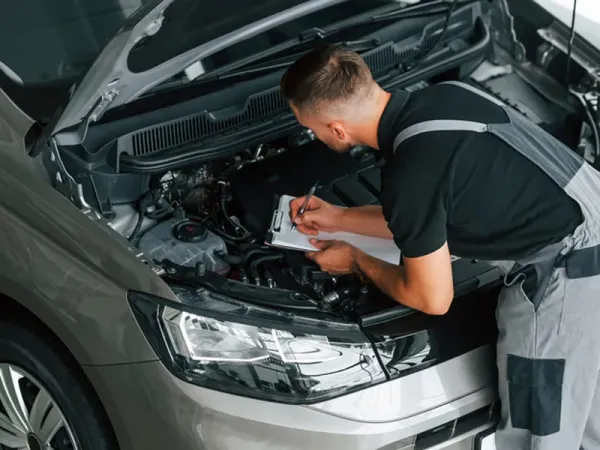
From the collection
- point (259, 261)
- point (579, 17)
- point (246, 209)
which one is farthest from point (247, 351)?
point (579, 17)

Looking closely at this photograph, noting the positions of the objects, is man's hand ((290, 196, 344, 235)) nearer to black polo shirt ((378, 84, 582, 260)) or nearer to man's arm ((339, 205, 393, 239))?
man's arm ((339, 205, 393, 239))

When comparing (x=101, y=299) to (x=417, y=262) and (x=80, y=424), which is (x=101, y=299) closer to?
(x=80, y=424)

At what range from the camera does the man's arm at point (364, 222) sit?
2357 millimetres

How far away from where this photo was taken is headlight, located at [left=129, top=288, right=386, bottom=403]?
6.15ft

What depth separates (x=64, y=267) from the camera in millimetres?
2021

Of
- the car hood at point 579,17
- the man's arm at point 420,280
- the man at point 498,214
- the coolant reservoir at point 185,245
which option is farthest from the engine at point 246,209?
the car hood at point 579,17

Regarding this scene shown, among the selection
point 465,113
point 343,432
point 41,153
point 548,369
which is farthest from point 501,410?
point 41,153

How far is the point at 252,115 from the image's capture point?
2467 mm

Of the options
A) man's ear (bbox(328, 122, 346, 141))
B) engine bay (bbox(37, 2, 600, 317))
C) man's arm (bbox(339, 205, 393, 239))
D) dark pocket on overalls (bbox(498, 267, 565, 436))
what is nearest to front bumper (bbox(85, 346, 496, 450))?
dark pocket on overalls (bbox(498, 267, 565, 436))

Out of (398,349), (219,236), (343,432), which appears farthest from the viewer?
(219,236)

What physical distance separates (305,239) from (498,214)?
58 cm

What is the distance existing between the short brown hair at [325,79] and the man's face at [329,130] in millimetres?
32

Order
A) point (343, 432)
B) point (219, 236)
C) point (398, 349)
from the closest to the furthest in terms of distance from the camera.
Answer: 1. point (343, 432)
2. point (398, 349)
3. point (219, 236)

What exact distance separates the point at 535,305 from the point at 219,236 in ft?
2.77
